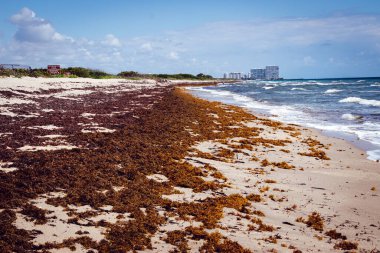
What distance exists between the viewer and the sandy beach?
15.6ft

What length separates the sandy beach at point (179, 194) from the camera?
15.6 ft

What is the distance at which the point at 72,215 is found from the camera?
17.3ft

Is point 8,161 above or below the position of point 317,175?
above

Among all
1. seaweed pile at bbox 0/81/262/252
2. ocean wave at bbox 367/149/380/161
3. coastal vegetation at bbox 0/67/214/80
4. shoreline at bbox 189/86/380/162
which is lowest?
ocean wave at bbox 367/149/380/161

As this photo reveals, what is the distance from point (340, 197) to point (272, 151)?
4.19 m

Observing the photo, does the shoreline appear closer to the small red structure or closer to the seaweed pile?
the seaweed pile

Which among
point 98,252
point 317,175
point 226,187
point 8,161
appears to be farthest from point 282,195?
point 8,161

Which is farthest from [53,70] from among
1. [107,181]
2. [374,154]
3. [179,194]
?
[179,194]

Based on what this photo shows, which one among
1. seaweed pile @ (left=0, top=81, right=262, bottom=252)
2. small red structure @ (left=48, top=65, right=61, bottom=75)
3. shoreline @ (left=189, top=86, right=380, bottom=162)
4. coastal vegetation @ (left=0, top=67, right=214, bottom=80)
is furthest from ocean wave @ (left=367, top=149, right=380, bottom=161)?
small red structure @ (left=48, top=65, right=61, bottom=75)

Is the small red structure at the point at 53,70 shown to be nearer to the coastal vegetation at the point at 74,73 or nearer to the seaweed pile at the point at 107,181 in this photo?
the coastal vegetation at the point at 74,73

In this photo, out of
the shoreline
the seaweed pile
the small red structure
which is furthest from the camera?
the small red structure

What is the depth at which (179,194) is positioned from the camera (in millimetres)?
6586

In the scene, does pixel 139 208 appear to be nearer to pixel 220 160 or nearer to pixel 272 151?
pixel 220 160

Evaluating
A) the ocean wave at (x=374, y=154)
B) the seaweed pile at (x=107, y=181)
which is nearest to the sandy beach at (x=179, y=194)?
the seaweed pile at (x=107, y=181)
